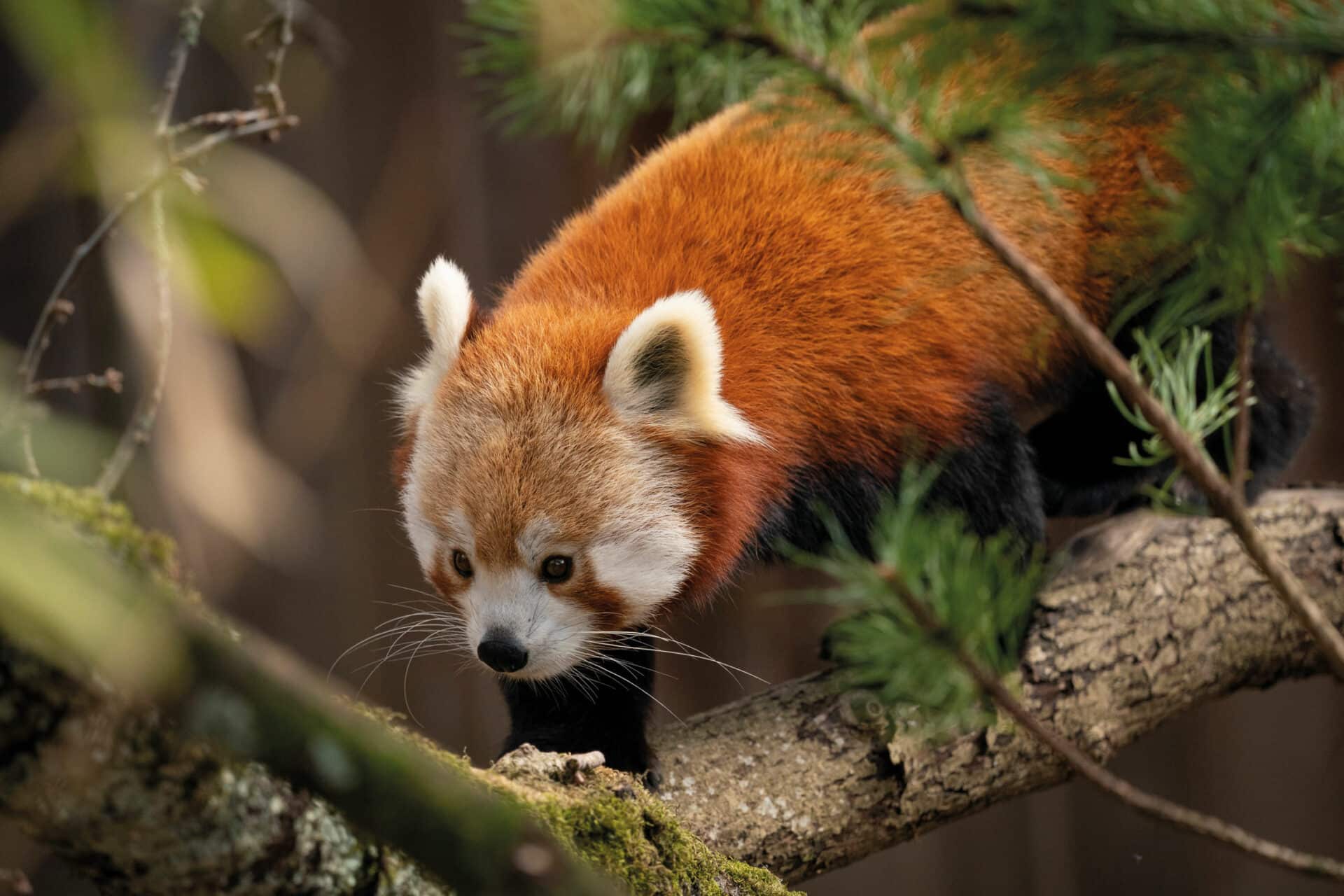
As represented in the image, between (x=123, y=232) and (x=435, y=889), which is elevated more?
(x=123, y=232)

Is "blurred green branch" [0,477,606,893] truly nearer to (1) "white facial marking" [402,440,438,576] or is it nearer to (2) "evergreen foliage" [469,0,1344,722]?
(2) "evergreen foliage" [469,0,1344,722]

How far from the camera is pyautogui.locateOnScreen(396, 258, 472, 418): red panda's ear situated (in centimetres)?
189

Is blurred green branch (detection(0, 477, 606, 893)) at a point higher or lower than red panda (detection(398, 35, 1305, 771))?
lower

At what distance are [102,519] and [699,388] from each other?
1.04 m

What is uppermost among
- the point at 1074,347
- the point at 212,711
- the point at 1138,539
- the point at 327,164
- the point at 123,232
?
the point at 327,164

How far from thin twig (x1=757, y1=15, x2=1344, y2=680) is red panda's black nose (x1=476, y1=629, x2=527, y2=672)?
3.39 feet

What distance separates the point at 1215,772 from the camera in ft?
9.95

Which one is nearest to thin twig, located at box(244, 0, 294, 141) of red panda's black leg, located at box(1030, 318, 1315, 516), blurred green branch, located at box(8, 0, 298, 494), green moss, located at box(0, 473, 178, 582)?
blurred green branch, located at box(8, 0, 298, 494)

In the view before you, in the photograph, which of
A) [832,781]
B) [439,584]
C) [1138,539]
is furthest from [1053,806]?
[439,584]

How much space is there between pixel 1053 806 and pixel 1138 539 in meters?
1.31

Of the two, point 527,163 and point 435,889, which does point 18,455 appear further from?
point 527,163

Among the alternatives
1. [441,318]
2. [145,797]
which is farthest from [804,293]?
[145,797]

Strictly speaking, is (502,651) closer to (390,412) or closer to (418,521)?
(418,521)

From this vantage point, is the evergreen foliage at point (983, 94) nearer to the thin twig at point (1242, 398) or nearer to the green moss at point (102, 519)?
the thin twig at point (1242, 398)
